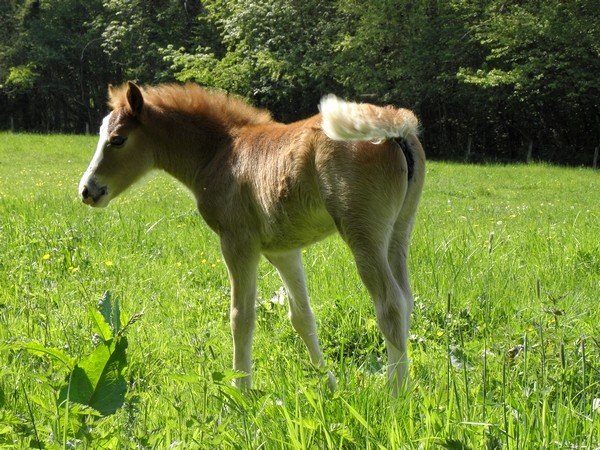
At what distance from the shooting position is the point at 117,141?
13.0 feet

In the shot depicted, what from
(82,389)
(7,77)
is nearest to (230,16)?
(7,77)

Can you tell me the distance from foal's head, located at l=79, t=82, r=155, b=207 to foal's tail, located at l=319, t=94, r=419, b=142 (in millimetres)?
1433

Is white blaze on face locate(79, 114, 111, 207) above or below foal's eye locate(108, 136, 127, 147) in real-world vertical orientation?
below

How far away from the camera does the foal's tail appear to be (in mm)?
2951

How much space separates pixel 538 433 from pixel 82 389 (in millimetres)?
1287

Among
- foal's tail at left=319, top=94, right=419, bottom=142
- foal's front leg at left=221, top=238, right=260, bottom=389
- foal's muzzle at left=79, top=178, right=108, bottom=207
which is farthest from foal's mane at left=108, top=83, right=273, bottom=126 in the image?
foal's tail at left=319, top=94, right=419, bottom=142

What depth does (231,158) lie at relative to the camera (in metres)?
3.79

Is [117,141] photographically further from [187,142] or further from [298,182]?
[298,182]

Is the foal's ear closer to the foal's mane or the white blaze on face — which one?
the foal's mane

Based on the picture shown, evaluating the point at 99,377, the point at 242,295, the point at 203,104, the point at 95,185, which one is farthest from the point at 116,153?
the point at 99,377

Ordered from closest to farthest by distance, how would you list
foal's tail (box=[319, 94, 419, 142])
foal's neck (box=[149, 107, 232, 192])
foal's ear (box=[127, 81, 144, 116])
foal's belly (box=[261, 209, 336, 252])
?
foal's tail (box=[319, 94, 419, 142]), foal's belly (box=[261, 209, 336, 252]), foal's ear (box=[127, 81, 144, 116]), foal's neck (box=[149, 107, 232, 192])

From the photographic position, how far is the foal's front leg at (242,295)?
11.3ft

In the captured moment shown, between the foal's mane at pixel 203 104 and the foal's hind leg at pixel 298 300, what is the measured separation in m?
0.91

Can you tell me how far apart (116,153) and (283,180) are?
1.21 m
